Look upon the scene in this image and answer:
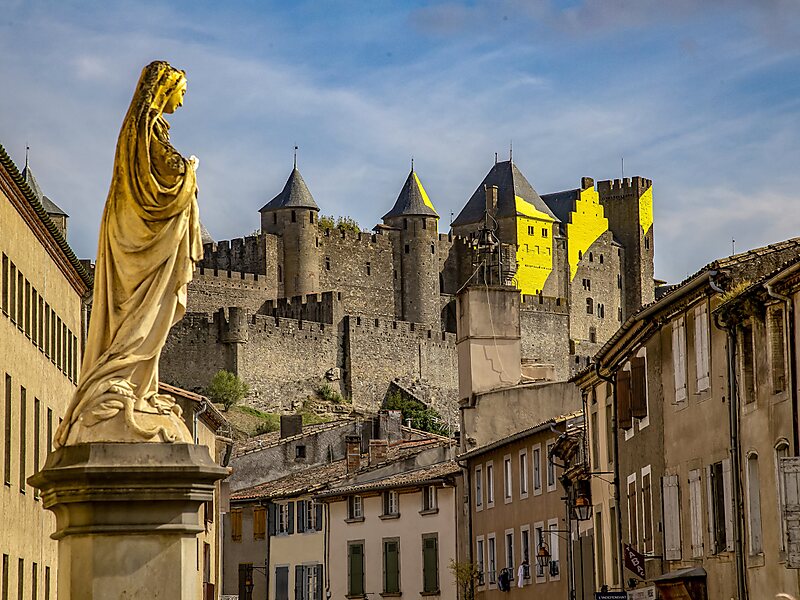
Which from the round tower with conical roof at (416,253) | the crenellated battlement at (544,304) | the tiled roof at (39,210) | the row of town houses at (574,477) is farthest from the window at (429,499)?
the crenellated battlement at (544,304)

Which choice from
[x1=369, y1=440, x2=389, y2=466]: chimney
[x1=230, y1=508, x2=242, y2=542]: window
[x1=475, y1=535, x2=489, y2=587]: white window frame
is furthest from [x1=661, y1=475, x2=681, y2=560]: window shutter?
[x1=230, y1=508, x2=242, y2=542]: window

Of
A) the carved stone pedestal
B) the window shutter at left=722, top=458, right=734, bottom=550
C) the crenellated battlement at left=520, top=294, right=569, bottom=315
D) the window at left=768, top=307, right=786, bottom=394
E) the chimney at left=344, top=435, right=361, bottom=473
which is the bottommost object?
the carved stone pedestal

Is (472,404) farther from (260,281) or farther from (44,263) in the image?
(260,281)

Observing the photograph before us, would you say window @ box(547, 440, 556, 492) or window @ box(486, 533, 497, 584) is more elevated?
window @ box(547, 440, 556, 492)

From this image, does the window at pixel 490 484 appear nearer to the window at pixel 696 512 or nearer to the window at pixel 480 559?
the window at pixel 480 559

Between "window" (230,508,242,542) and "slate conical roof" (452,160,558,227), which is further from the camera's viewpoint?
"slate conical roof" (452,160,558,227)

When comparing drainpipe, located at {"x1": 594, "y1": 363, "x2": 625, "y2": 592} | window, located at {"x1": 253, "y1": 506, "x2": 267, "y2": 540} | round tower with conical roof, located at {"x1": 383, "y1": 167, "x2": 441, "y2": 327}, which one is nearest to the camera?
drainpipe, located at {"x1": 594, "y1": 363, "x2": 625, "y2": 592}

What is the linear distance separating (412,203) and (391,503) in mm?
69483

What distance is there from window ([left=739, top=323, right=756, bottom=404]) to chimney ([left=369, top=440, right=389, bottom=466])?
34.8m

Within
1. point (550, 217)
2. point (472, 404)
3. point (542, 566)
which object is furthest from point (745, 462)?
point (550, 217)

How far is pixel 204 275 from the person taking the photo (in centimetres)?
10725

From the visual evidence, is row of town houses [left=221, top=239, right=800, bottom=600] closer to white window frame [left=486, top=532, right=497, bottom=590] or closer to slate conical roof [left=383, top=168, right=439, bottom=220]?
white window frame [left=486, top=532, right=497, bottom=590]

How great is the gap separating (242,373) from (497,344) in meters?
52.8

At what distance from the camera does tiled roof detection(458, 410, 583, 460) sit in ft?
130
